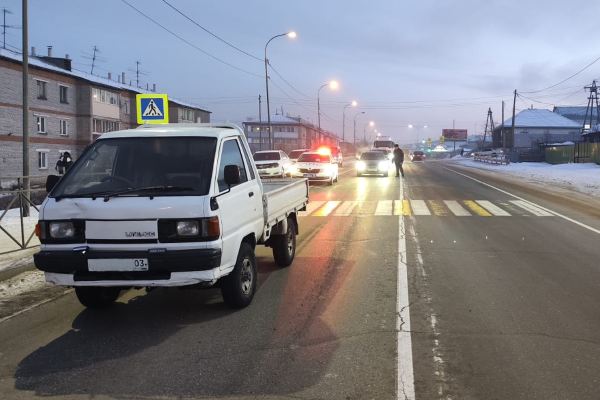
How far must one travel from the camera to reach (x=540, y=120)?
96062mm

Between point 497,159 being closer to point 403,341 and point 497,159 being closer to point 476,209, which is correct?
point 476,209

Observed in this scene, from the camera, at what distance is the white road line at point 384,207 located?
15.1 metres

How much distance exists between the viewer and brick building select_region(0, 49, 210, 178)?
39.4 meters

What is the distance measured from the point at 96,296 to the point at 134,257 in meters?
1.23

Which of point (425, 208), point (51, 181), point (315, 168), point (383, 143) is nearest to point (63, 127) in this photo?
point (315, 168)

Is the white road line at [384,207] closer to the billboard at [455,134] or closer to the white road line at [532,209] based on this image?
the white road line at [532,209]

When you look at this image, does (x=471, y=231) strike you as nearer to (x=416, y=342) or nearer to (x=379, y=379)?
(x=416, y=342)

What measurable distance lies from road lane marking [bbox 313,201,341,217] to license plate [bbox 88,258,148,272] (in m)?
9.66

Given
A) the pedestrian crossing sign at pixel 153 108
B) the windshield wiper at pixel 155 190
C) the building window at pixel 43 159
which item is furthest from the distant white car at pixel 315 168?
the building window at pixel 43 159

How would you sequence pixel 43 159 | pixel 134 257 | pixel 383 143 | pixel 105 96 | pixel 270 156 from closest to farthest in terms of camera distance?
pixel 134 257 < pixel 270 156 < pixel 43 159 < pixel 105 96 < pixel 383 143

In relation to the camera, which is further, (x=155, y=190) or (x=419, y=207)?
(x=419, y=207)

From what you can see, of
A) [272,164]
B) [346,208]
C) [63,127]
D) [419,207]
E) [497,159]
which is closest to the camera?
[346,208]

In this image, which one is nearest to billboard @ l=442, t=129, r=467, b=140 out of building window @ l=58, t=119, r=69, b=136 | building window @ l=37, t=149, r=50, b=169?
building window @ l=58, t=119, r=69, b=136

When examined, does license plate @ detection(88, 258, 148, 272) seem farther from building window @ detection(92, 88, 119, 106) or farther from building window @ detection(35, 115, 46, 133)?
building window @ detection(92, 88, 119, 106)
